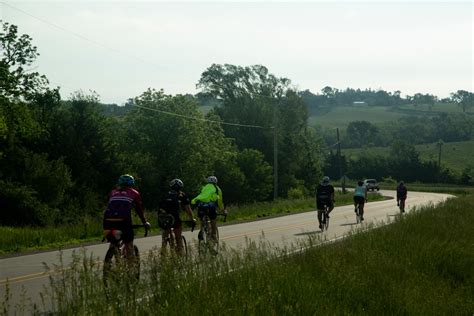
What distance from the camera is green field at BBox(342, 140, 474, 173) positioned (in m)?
133

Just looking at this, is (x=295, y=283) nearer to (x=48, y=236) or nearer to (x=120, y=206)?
(x=120, y=206)

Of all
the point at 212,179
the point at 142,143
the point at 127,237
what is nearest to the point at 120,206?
the point at 127,237

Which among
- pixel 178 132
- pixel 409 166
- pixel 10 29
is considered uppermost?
pixel 10 29

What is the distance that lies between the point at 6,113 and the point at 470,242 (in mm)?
28381

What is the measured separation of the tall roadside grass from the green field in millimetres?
116807

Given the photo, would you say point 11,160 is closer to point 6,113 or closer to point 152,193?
point 6,113

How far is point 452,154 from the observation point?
148375mm

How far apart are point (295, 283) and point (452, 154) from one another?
5849 inches

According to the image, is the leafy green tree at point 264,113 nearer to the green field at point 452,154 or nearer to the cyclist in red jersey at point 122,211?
the green field at point 452,154

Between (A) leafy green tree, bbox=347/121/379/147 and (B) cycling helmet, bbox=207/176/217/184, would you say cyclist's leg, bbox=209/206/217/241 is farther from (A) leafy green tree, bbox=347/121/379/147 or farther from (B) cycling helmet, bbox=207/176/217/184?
(A) leafy green tree, bbox=347/121/379/147

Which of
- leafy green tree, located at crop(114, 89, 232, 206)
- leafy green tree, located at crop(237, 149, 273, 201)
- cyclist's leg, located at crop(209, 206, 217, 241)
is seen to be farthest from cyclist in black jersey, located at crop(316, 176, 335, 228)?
leafy green tree, located at crop(237, 149, 273, 201)

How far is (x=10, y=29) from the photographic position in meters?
39.2

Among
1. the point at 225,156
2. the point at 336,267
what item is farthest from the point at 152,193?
the point at 336,267

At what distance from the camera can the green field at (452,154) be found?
133 m
